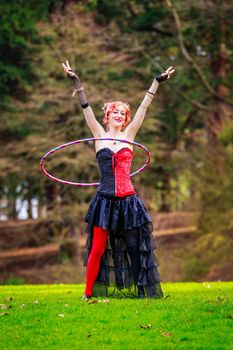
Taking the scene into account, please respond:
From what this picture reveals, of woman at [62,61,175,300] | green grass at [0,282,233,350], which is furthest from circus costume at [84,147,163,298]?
green grass at [0,282,233,350]

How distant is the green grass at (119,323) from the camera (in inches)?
318

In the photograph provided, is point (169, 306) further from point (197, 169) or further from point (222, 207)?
point (197, 169)

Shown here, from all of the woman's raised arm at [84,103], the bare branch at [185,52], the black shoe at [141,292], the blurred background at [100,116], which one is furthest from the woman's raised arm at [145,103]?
the bare branch at [185,52]

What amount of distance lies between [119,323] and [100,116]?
795 inches

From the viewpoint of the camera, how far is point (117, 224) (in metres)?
10.3

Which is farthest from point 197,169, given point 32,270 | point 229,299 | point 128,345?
point 128,345

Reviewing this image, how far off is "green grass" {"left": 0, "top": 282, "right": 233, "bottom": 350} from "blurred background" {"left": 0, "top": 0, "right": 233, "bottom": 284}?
17370mm

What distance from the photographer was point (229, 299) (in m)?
10.4

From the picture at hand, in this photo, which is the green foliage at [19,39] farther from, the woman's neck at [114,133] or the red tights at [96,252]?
the red tights at [96,252]

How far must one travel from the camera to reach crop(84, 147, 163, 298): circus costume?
406 inches

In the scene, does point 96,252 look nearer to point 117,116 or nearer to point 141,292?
point 141,292

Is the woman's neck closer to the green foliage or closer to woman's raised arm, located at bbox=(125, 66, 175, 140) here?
woman's raised arm, located at bbox=(125, 66, 175, 140)

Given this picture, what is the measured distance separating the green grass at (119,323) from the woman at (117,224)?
1.17 ft

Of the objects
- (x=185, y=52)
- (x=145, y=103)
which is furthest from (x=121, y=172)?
(x=185, y=52)
